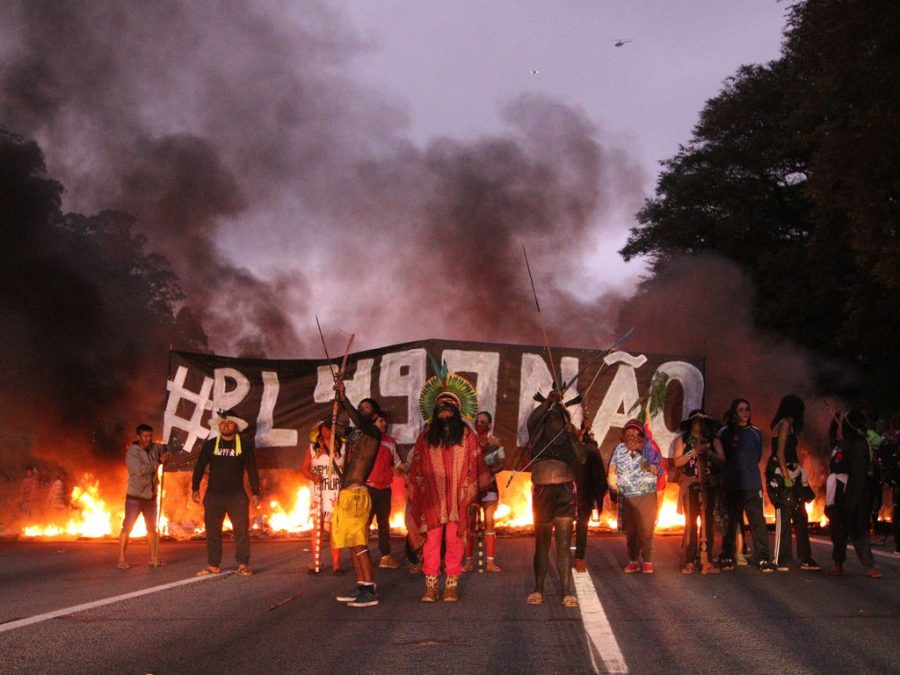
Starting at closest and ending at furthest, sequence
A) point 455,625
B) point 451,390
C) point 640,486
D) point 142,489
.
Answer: point 455,625 → point 640,486 → point 142,489 → point 451,390

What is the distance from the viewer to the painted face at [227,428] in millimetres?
11828

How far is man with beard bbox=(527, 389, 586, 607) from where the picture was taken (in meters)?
8.80

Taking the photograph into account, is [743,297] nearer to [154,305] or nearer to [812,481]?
[812,481]

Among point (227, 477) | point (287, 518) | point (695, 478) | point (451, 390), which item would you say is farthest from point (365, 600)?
point (287, 518)

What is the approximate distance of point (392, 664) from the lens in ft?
20.0

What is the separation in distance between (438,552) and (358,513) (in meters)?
0.76

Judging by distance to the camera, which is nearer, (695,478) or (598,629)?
(598,629)

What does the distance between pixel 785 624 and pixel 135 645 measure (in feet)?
14.8

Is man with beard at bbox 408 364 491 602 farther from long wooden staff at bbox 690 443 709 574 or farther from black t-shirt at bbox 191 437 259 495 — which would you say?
long wooden staff at bbox 690 443 709 574

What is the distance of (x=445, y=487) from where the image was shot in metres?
9.09

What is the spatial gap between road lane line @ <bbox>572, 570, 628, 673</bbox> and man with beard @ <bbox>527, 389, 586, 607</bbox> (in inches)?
6.7

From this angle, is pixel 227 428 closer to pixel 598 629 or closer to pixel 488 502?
pixel 488 502

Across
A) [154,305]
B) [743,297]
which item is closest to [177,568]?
[743,297]

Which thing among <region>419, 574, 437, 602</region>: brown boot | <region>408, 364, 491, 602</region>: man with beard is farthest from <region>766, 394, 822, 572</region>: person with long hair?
<region>419, 574, 437, 602</region>: brown boot
